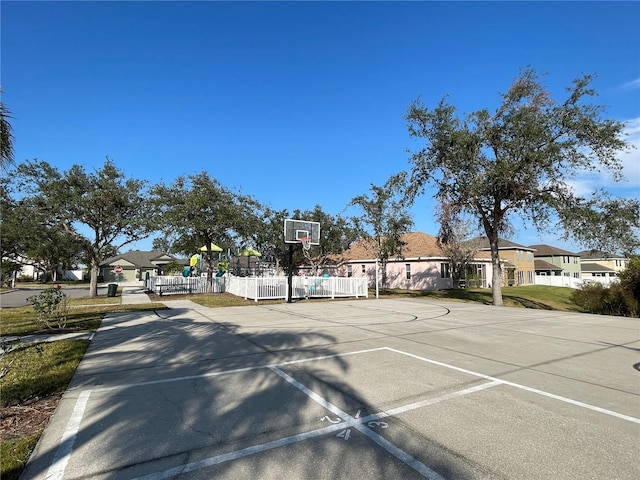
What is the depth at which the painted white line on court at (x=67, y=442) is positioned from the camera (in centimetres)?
289

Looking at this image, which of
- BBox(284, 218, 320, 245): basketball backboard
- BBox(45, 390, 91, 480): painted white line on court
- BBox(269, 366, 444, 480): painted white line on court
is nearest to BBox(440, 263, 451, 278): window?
BBox(284, 218, 320, 245): basketball backboard

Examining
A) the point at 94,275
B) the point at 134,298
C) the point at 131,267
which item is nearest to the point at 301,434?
the point at 134,298

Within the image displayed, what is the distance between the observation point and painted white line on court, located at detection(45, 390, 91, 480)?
289 cm

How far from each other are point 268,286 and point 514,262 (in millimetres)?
32547

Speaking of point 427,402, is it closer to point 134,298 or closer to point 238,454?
point 238,454

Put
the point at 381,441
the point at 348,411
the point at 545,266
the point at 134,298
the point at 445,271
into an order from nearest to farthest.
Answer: the point at 381,441 < the point at 348,411 < the point at 134,298 < the point at 445,271 < the point at 545,266

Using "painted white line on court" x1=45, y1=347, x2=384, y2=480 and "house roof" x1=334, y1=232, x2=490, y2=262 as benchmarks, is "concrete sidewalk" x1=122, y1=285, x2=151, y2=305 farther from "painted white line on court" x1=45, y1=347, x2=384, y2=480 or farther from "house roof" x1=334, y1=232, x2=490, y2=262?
"house roof" x1=334, y1=232, x2=490, y2=262

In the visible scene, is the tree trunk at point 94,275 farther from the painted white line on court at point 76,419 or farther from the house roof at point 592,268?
the house roof at point 592,268

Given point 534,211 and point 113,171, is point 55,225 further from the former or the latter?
point 534,211

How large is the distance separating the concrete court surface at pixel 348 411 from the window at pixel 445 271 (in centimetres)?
2473

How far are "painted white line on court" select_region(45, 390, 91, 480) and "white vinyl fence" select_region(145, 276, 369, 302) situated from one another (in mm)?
14681

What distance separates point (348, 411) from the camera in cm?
408

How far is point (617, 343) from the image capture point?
→ 26.5 feet

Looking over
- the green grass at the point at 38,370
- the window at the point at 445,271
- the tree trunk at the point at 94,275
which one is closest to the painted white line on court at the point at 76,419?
the green grass at the point at 38,370
